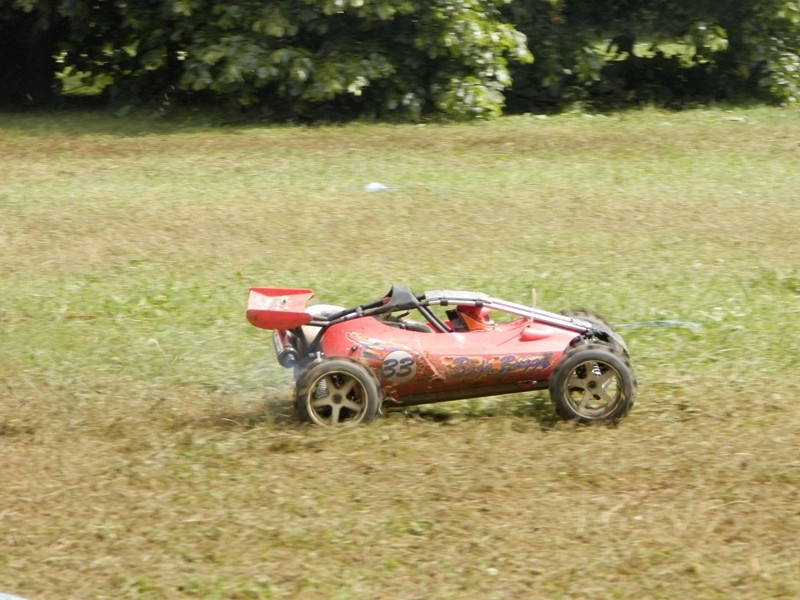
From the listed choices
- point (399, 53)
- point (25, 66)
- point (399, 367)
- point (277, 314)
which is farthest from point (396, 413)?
point (25, 66)

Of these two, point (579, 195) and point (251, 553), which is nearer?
point (251, 553)

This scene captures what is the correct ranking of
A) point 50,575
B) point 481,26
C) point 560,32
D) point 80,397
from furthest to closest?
point 560,32 → point 481,26 → point 80,397 → point 50,575

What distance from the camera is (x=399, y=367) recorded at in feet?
20.9

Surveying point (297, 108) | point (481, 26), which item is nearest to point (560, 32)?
point (481, 26)

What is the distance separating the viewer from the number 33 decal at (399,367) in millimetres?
6348

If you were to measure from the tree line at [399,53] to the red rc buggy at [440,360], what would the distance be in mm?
9546

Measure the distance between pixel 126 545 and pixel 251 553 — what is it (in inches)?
20.4

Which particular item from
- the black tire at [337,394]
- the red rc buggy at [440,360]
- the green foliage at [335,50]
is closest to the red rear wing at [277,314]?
the red rc buggy at [440,360]

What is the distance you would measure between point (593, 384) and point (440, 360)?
2.49 feet

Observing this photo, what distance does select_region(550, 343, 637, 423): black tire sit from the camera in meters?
6.23

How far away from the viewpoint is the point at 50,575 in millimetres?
4922

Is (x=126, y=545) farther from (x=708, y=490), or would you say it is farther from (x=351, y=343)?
(x=708, y=490)

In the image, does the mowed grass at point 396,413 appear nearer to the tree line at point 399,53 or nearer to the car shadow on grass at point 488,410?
the car shadow on grass at point 488,410

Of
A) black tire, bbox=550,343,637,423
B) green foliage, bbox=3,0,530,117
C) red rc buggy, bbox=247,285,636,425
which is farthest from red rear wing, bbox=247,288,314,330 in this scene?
green foliage, bbox=3,0,530,117
